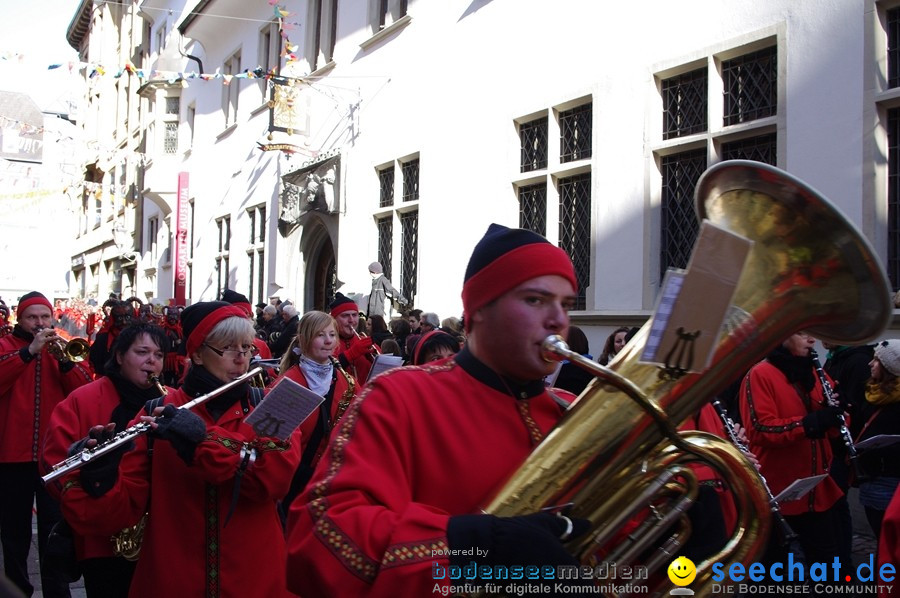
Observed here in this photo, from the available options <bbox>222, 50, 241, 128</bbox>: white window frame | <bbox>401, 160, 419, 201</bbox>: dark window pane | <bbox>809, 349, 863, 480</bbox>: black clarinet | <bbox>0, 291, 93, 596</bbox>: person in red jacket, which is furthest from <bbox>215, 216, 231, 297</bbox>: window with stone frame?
<bbox>809, 349, 863, 480</bbox>: black clarinet

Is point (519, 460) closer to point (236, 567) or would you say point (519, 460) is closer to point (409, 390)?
point (409, 390)

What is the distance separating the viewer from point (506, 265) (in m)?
2.12

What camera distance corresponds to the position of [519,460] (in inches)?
80.8

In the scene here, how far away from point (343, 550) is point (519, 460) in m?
0.49

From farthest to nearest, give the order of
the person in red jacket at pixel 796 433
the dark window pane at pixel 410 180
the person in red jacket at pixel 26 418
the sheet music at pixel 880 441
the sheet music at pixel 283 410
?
the dark window pane at pixel 410 180, the person in red jacket at pixel 26 418, the person in red jacket at pixel 796 433, the sheet music at pixel 880 441, the sheet music at pixel 283 410

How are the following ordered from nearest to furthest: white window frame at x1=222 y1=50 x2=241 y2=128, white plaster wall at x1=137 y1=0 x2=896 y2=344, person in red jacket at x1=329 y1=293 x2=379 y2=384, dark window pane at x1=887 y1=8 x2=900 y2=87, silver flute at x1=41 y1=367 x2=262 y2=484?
silver flute at x1=41 y1=367 x2=262 y2=484, dark window pane at x1=887 y1=8 x2=900 y2=87, white plaster wall at x1=137 y1=0 x2=896 y2=344, person in red jacket at x1=329 y1=293 x2=379 y2=384, white window frame at x1=222 y1=50 x2=241 y2=128

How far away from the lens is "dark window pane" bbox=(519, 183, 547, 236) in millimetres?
11344

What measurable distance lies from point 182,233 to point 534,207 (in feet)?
56.4

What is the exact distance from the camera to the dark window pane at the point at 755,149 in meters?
8.43

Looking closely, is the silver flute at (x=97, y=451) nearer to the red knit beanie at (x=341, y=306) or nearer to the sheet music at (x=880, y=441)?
the sheet music at (x=880, y=441)

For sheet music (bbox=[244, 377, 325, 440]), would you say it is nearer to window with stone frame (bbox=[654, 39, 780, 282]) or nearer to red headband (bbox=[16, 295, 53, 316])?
red headband (bbox=[16, 295, 53, 316])

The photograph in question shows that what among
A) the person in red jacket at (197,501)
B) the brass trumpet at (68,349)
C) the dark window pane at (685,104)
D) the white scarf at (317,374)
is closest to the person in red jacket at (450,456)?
the person in red jacket at (197,501)

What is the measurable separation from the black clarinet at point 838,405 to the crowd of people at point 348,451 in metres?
0.02

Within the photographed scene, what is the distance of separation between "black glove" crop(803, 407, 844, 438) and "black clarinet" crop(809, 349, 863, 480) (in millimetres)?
32
